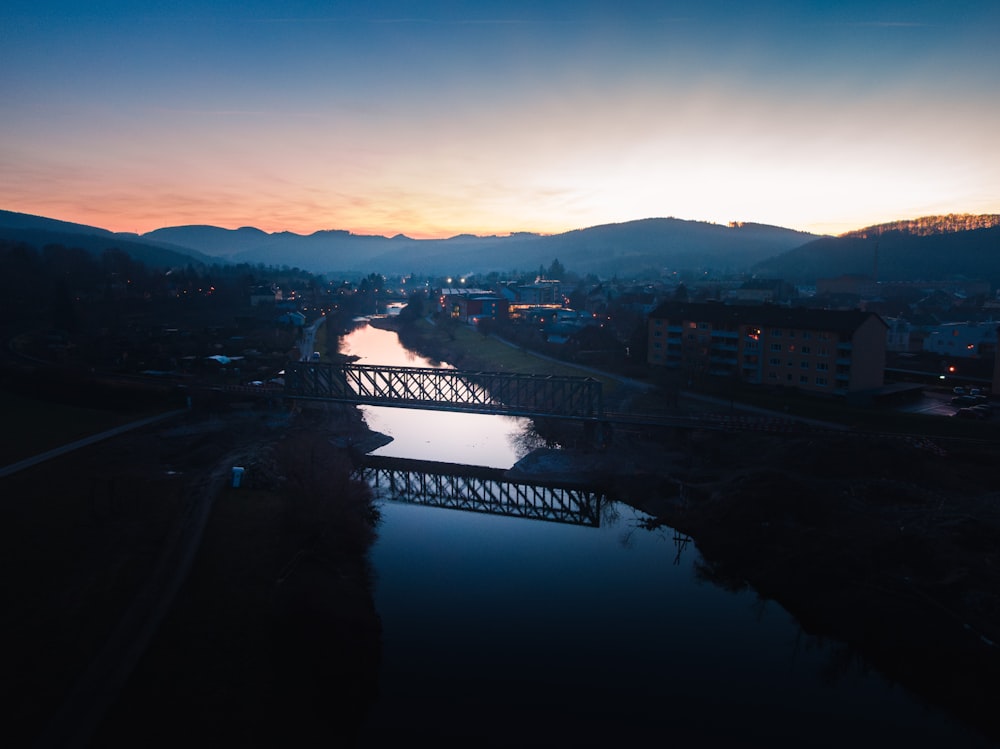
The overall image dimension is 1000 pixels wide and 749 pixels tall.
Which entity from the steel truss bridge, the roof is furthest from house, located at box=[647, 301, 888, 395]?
the steel truss bridge

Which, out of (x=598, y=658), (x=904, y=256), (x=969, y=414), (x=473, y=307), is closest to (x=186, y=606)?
(x=598, y=658)

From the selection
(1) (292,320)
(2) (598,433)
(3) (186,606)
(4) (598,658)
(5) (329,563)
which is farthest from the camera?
(1) (292,320)

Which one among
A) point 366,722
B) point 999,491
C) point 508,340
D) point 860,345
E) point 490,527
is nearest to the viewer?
point 366,722

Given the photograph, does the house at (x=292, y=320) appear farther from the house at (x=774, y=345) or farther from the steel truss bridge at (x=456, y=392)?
the house at (x=774, y=345)

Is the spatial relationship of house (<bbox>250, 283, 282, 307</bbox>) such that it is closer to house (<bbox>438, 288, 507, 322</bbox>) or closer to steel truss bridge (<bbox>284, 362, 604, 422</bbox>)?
house (<bbox>438, 288, 507, 322</bbox>)

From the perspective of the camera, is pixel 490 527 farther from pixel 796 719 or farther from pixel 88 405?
pixel 88 405

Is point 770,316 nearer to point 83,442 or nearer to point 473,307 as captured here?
point 83,442

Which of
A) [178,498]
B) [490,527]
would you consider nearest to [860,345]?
[490,527]
